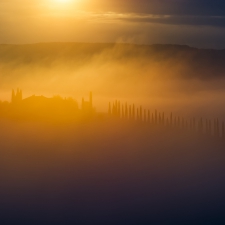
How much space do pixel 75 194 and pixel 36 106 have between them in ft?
26.9

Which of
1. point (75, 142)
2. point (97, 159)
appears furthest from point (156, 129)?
point (97, 159)

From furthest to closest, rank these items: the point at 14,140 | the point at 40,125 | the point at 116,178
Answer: the point at 40,125
the point at 14,140
the point at 116,178

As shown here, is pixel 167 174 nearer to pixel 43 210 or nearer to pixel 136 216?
pixel 136 216

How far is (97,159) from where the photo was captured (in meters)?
11.8

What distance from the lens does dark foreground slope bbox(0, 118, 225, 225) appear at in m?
8.72

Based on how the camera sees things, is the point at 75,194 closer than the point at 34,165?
Yes

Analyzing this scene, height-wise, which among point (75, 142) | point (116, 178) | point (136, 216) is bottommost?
point (136, 216)

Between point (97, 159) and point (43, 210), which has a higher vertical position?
Answer: point (97, 159)

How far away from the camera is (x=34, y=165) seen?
11492mm

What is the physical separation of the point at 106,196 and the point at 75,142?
14.9 feet

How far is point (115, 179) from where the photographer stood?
413 inches

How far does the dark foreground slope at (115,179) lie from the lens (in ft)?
28.6

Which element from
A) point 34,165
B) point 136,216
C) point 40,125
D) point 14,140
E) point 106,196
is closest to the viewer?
point 136,216

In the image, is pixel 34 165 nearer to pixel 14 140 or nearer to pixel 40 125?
pixel 14 140
